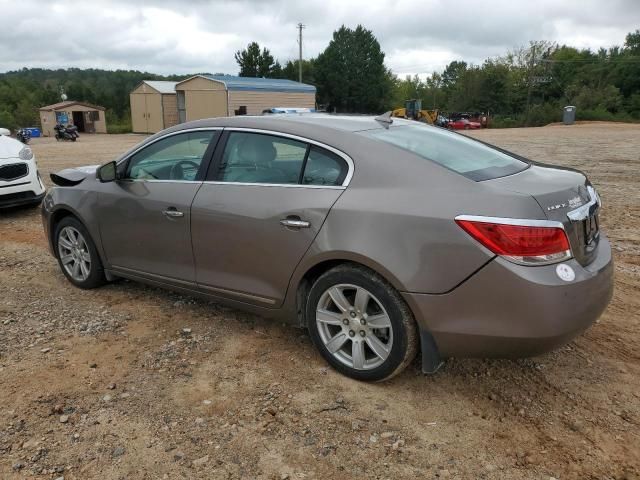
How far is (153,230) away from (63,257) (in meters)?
1.45

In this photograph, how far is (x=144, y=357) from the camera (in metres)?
3.59

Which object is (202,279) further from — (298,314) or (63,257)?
(63,257)

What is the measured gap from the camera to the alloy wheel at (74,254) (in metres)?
4.75

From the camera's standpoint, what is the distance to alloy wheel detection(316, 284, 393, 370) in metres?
3.05

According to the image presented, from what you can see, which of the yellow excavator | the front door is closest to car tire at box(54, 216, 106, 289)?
the front door

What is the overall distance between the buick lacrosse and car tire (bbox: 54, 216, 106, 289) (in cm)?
46

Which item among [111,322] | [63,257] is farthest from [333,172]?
[63,257]

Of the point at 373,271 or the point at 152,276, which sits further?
the point at 152,276

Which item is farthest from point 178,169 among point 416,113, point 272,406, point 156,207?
point 416,113

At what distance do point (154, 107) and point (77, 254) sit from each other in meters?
40.5

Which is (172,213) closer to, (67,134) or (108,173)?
(108,173)

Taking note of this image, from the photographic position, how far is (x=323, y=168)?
3.27m

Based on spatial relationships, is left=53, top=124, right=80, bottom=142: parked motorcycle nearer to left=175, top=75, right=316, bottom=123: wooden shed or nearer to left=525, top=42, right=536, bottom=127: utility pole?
left=175, top=75, right=316, bottom=123: wooden shed

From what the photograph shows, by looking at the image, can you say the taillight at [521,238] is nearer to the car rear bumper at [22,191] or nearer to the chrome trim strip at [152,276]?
the chrome trim strip at [152,276]
